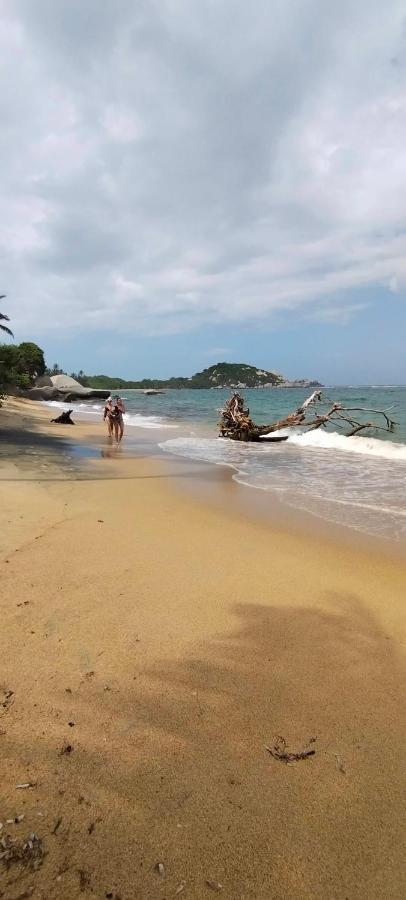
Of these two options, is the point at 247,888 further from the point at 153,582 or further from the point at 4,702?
the point at 153,582

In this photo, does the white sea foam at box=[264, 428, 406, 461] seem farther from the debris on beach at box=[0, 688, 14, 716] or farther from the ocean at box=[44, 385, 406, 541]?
the debris on beach at box=[0, 688, 14, 716]

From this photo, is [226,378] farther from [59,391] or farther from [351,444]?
[351,444]

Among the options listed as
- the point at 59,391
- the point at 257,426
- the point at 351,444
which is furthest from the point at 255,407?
the point at 351,444

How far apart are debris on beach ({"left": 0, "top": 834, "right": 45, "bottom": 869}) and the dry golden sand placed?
0.03 metres

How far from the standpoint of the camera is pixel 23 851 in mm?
1626

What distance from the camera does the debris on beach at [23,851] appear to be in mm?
1583

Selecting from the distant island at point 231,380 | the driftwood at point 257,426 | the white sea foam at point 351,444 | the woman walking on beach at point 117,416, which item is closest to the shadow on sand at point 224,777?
the white sea foam at point 351,444

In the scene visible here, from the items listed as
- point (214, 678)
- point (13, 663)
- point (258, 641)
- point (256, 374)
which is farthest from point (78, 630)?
point (256, 374)

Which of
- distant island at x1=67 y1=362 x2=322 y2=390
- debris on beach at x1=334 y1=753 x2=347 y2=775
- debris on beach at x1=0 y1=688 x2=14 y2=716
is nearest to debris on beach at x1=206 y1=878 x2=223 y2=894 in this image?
debris on beach at x1=334 y1=753 x2=347 y2=775

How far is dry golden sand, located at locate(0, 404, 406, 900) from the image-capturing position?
166 centimetres

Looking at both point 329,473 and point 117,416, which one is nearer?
point 329,473

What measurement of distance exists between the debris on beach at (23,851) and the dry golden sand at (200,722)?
3cm

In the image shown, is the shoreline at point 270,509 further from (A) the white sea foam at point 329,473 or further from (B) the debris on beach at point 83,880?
(B) the debris on beach at point 83,880

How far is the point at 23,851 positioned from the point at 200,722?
976mm
